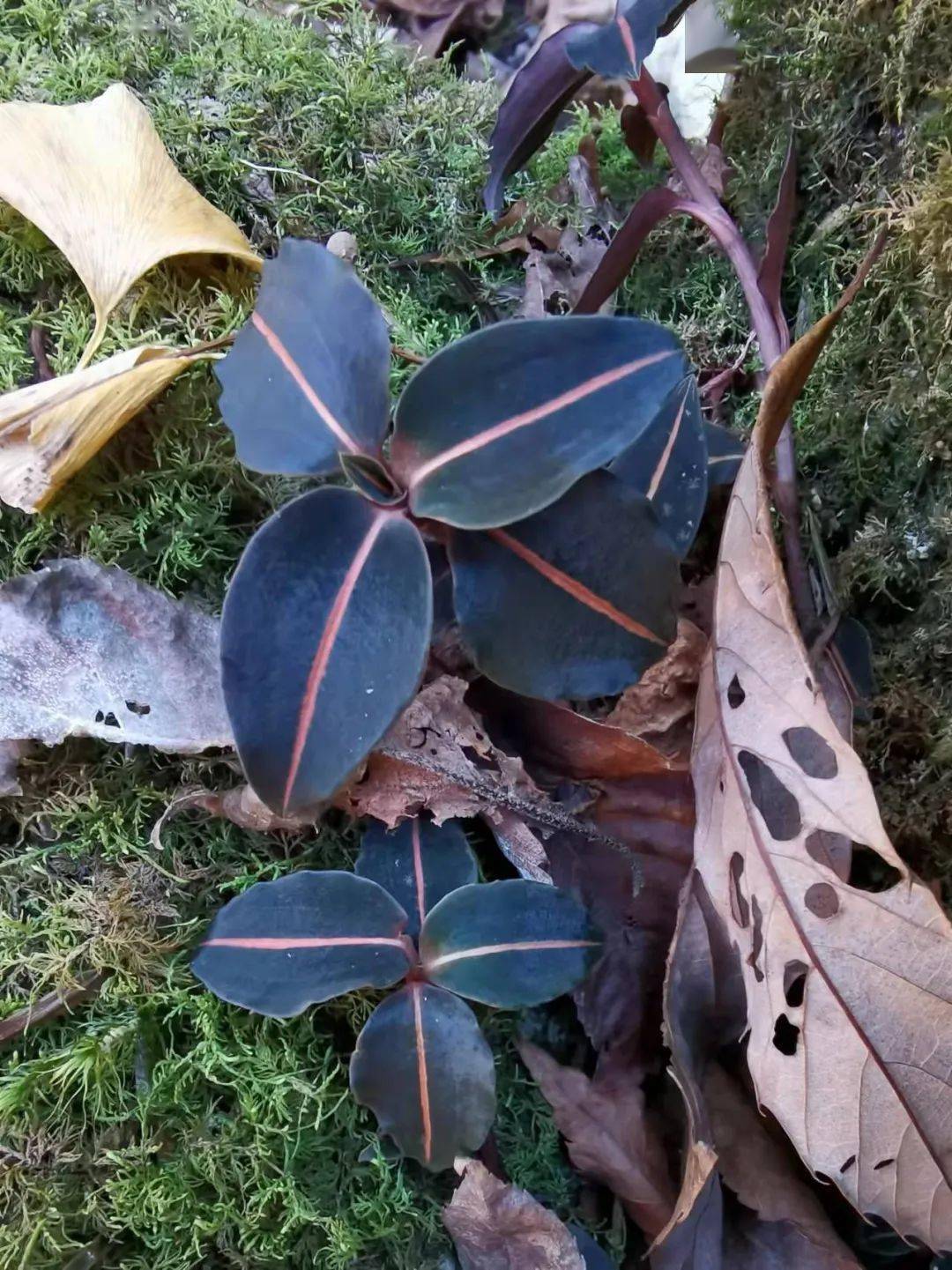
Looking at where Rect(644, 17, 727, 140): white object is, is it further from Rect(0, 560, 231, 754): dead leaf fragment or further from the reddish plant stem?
Rect(0, 560, 231, 754): dead leaf fragment

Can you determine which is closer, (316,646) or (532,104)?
(316,646)

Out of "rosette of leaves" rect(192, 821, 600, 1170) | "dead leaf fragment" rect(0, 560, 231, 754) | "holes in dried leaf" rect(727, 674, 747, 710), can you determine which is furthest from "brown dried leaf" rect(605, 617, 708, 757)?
"dead leaf fragment" rect(0, 560, 231, 754)

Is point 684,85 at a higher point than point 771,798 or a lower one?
higher

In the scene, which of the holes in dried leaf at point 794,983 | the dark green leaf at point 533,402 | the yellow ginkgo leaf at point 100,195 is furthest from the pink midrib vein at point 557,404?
the holes in dried leaf at point 794,983

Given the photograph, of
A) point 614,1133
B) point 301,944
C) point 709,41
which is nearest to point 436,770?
point 301,944

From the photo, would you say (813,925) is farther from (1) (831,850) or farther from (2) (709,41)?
(2) (709,41)

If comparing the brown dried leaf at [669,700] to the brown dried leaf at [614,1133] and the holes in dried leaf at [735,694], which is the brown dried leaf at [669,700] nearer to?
the holes in dried leaf at [735,694]

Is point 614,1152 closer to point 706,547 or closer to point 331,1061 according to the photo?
point 331,1061
